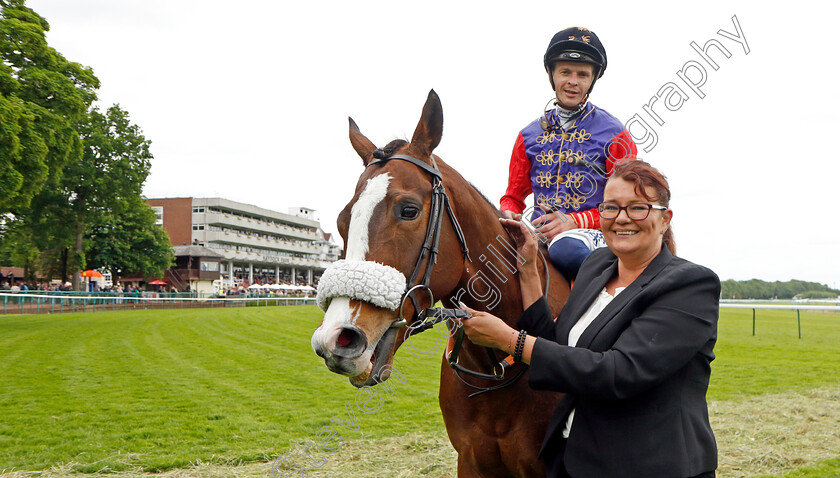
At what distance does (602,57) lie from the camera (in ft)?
10.6

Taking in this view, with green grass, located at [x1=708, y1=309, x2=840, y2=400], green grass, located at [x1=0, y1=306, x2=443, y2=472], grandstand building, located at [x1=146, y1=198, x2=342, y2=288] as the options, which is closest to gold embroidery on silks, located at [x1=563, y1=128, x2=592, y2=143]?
green grass, located at [x1=0, y1=306, x2=443, y2=472]

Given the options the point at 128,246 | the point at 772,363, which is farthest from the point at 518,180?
the point at 128,246

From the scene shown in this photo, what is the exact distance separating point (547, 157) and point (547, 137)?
0.41ft

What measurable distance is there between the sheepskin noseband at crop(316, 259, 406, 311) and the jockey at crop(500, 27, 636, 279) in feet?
4.13

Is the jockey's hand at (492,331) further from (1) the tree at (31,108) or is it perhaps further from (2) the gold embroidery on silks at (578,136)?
(1) the tree at (31,108)

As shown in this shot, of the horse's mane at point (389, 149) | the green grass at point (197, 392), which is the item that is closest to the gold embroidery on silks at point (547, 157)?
the horse's mane at point (389, 149)

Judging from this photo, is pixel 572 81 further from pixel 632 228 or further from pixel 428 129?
pixel 632 228

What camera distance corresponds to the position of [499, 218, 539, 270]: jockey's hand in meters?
2.59

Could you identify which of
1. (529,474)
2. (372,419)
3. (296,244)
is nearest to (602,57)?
(529,474)

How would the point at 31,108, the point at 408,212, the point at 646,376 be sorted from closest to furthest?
the point at 646,376
the point at 408,212
the point at 31,108

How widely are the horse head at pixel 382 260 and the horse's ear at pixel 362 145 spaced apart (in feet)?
0.96

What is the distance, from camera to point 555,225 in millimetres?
3070

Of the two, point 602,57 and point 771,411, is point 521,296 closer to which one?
point 602,57

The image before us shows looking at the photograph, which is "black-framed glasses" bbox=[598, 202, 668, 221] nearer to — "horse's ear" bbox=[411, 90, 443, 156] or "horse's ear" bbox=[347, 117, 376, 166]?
"horse's ear" bbox=[411, 90, 443, 156]
